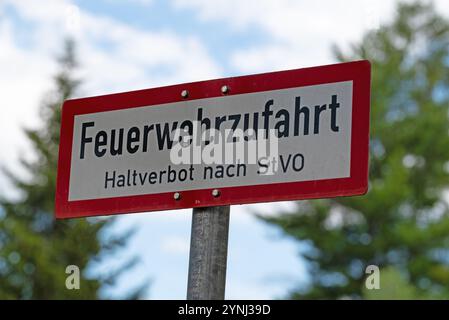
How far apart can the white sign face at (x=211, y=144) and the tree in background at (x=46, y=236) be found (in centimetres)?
2207

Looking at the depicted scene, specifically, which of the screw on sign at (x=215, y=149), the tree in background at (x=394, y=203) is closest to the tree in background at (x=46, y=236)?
the tree in background at (x=394, y=203)

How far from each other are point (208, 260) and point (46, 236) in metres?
26.4

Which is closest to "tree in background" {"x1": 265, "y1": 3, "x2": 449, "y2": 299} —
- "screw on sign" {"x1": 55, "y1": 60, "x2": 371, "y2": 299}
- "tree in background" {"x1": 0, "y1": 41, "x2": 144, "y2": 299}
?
"tree in background" {"x1": 0, "y1": 41, "x2": 144, "y2": 299}

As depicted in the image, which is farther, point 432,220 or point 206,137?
point 432,220

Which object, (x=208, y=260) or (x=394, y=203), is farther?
(x=394, y=203)

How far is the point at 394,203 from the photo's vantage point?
81.3ft

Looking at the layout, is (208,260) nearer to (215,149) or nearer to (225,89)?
(215,149)

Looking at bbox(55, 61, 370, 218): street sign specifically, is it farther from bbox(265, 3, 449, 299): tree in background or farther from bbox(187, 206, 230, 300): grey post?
bbox(265, 3, 449, 299): tree in background

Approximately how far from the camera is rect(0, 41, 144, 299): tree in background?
26938mm

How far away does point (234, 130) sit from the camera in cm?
296

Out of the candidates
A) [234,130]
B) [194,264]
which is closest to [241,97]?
[234,130]

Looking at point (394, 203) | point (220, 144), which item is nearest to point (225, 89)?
point (220, 144)

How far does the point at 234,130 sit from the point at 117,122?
0.43 meters

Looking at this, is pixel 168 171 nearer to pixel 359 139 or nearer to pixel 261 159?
pixel 261 159
